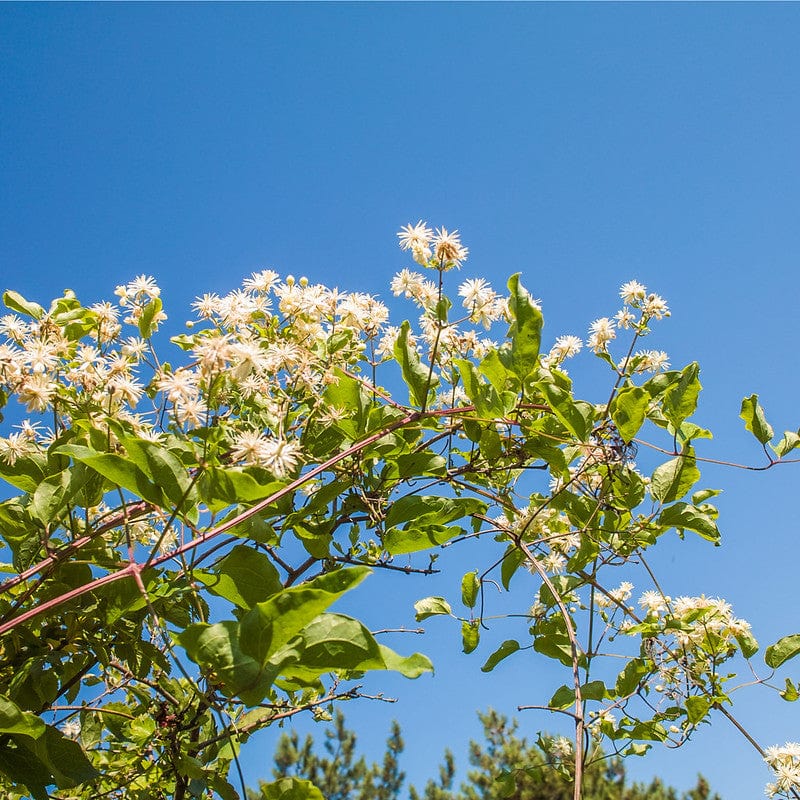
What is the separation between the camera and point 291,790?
124cm

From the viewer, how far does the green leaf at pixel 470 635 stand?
6.59 ft

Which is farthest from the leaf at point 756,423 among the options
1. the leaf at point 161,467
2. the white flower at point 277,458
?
the leaf at point 161,467

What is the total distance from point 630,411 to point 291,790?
3.33ft

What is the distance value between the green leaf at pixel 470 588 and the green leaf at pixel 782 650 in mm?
799

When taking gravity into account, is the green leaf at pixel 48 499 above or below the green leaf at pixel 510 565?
below

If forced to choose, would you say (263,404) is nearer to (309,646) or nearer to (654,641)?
(309,646)

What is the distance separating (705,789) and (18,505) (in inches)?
481

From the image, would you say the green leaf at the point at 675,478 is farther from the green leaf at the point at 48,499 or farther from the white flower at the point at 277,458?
the green leaf at the point at 48,499

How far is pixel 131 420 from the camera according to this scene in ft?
4.99

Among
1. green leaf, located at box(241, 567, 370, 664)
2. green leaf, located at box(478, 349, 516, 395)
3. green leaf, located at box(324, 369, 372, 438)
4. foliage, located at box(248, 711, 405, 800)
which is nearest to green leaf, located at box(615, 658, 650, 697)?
green leaf, located at box(478, 349, 516, 395)

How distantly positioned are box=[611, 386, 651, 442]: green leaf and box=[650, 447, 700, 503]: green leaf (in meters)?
0.20

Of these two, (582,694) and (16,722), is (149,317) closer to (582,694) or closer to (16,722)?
(16,722)

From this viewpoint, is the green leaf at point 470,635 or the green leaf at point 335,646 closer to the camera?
the green leaf at point 335,646

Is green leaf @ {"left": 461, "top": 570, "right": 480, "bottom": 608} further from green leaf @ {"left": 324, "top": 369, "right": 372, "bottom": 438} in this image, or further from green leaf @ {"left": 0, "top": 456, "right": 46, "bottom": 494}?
green leaf @ {"left": 0, "top": 456, "right": 46, "bottom": 494}
